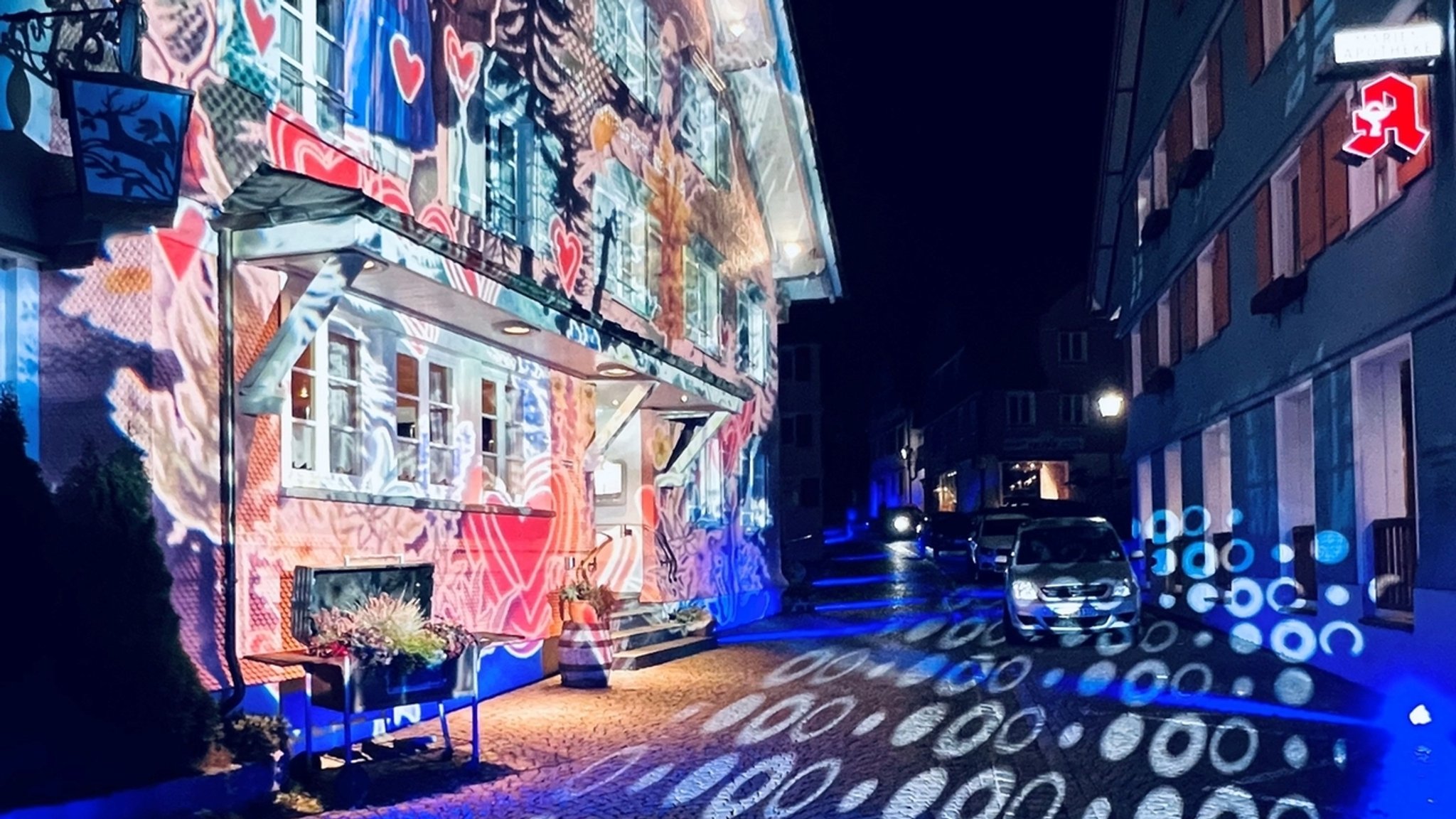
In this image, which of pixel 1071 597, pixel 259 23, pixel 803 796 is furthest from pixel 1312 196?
pixel 259 23

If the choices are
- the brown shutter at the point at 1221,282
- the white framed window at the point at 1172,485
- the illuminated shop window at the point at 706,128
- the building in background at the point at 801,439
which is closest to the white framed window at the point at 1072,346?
the building in background at the point at 801,439

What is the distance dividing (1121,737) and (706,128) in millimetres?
14167

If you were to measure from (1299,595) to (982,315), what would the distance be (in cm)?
4463

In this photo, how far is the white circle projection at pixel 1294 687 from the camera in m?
12.4

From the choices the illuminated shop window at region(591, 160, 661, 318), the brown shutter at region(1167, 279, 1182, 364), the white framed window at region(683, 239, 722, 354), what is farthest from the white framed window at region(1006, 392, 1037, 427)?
the illuminated shop window at region(591, 160, 661, 318)

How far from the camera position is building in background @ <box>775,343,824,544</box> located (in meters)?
51.0

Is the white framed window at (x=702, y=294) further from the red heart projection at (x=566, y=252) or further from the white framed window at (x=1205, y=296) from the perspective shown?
the white framed window at (x=1205, y=296)

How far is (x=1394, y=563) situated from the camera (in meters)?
13.1

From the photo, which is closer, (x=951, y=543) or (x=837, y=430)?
(x=951, y=543)

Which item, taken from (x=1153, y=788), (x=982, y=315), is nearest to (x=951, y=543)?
(x=982, y=315)

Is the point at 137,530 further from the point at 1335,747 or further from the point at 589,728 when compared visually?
the point at 1335,747

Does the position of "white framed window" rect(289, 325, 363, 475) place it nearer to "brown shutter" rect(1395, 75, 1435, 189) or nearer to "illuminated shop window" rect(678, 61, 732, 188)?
"brown shutter" rect(1395, 75, 1435, 189)

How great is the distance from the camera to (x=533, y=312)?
10672 millimetres

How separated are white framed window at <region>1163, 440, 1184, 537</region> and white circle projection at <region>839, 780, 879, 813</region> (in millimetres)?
17267
